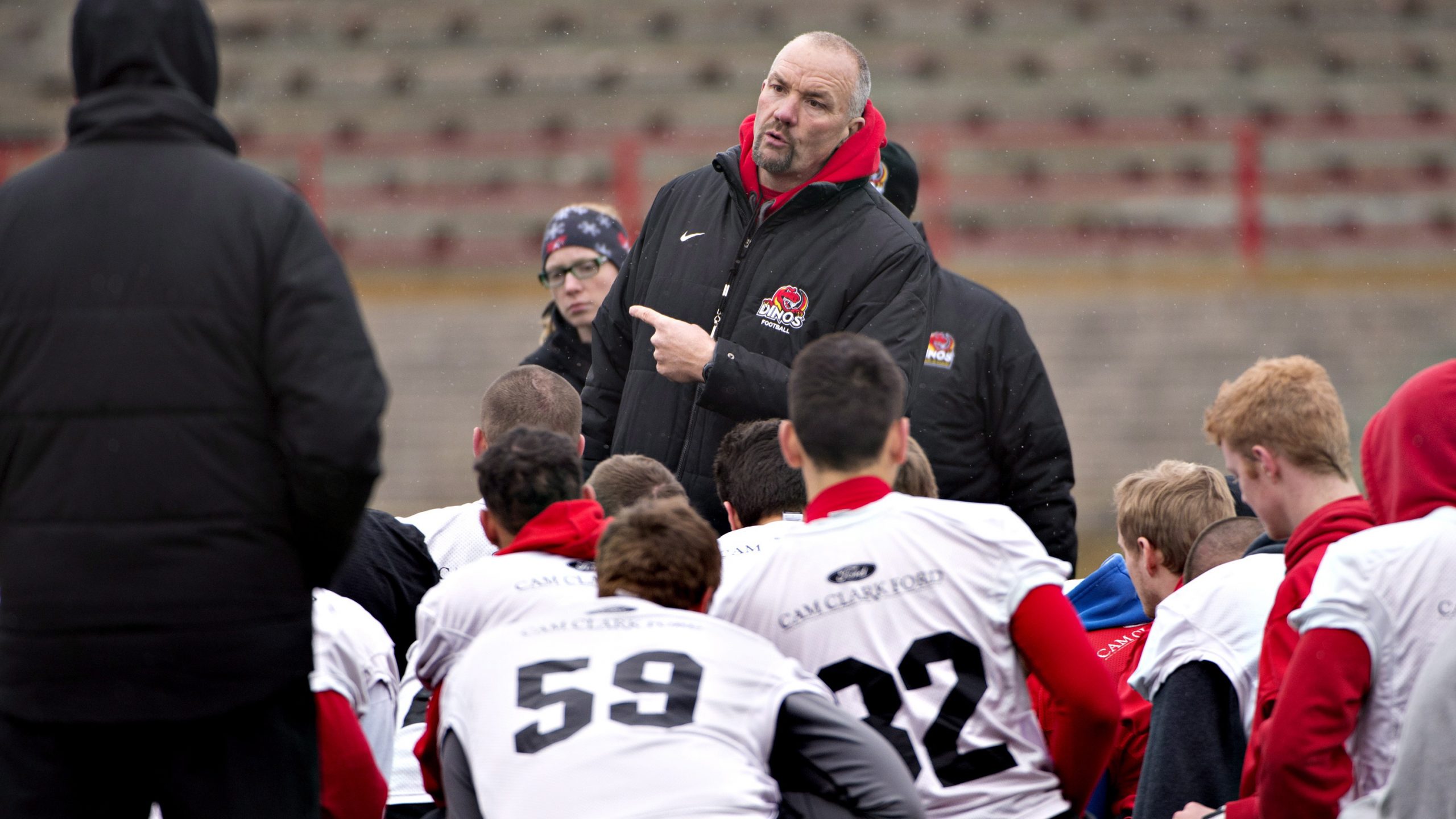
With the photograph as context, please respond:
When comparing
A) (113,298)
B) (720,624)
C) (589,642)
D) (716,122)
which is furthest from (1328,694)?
(716,122)

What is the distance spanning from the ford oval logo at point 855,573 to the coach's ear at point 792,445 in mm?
261

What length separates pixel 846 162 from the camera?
12.9 feet

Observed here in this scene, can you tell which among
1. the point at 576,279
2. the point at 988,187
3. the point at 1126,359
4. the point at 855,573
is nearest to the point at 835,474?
Answer: the point at 855,573

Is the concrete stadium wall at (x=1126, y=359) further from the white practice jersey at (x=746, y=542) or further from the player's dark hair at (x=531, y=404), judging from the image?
the white practice jersey at (x=746, y=542)

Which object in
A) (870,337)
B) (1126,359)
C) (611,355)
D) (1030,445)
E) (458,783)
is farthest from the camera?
(1126,359)

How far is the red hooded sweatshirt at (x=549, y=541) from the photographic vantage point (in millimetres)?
2756

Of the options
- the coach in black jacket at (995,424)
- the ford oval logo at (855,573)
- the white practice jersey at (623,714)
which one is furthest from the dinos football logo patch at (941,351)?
the white practice jersey at (623,714)

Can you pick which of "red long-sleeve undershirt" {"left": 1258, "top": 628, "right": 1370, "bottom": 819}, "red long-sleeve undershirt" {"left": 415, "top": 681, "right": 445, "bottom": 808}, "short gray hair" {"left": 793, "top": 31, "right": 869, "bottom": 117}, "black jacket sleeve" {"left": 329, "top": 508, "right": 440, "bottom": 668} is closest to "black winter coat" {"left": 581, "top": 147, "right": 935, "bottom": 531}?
"short gray hair" {"left": 793, "top": 31, "right": 869, "bottom": 117}

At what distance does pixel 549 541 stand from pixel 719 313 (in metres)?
1.27

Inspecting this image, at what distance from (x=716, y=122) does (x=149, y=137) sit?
1405cm

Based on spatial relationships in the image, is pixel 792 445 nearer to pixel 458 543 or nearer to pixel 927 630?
pixel 927 630

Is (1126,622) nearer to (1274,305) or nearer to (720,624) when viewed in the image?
(720,624)

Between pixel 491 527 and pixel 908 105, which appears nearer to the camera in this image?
pixel 491 527

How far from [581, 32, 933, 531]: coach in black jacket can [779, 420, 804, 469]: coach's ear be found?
911 mm
